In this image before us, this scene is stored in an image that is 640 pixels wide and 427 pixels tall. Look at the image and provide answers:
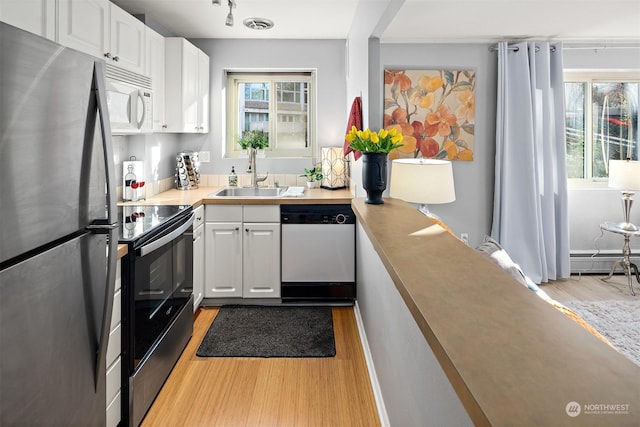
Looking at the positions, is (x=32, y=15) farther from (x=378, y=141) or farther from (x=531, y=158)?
(x=531, y=158)

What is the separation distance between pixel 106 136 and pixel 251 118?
2.93m

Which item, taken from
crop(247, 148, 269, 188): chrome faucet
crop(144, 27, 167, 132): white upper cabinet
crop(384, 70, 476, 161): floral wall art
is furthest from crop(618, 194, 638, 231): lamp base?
crop(144, 27, 167, 132): white upper cabinet

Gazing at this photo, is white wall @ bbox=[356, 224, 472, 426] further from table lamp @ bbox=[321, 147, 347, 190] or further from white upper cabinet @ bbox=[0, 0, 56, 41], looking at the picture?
white upper cabinet @ bbox=[0, 0, 56, 41]

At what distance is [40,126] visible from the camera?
1.15 m

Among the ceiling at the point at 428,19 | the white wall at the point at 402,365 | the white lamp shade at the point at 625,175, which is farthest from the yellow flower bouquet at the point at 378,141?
the white lamp shade at the point at 625,175

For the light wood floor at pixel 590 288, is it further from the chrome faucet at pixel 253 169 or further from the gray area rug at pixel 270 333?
the chrome faucet at pixel 253 169

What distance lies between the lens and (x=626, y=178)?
384cm

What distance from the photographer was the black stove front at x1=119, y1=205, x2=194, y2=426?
6.30ft

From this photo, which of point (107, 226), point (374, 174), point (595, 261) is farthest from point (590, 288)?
point (107, 226)

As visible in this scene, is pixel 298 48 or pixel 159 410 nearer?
pixel 159 410

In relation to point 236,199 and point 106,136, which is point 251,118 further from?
point 106,136

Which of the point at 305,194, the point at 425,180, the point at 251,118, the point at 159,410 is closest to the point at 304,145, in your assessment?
the point at 251,118

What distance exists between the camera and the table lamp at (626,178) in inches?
150

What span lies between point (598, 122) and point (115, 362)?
192 inches
